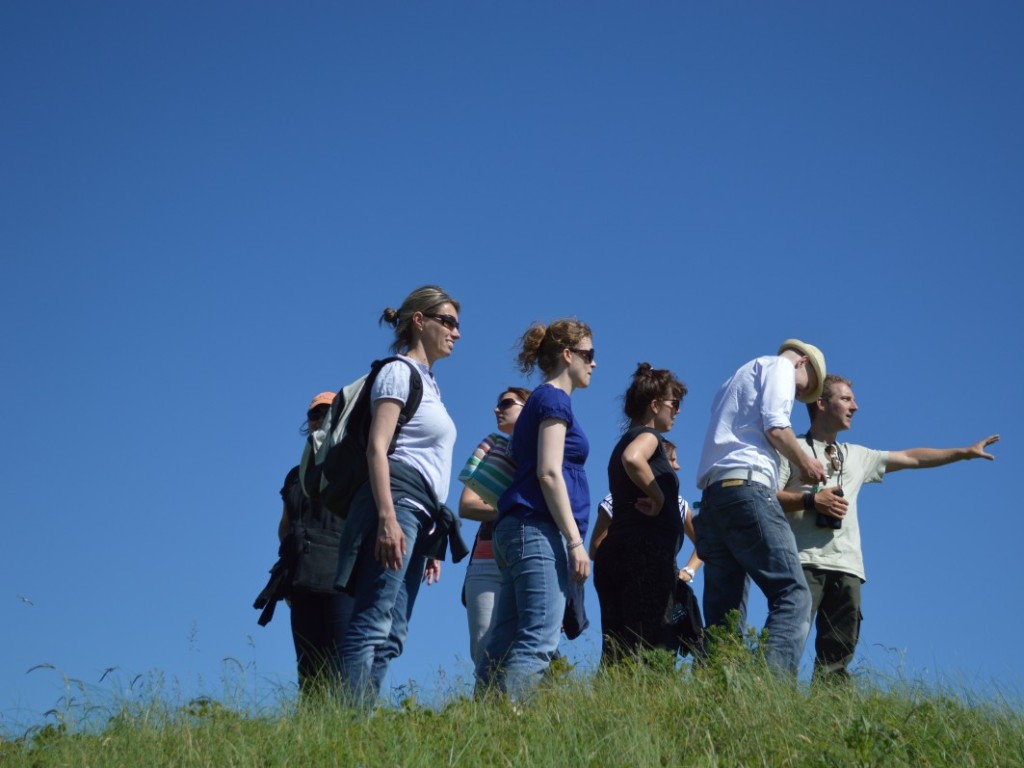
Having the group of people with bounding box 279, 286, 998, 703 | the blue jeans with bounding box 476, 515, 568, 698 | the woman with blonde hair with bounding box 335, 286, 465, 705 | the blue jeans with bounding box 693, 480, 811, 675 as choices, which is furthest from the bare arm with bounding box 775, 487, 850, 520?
the woman with blonde hair with bounding box 335, 286, 465, 705

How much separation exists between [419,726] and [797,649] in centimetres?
191

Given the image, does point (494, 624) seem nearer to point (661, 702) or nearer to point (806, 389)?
point (661, 702)

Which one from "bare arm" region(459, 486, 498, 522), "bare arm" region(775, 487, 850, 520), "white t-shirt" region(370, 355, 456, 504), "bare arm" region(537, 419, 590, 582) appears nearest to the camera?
"bare arm" region(537, 419, 590, 582)

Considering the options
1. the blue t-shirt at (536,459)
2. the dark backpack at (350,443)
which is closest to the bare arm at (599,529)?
the blue t-shirt at (536,459)

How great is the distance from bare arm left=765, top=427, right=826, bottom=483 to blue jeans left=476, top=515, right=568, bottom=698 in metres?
1.25

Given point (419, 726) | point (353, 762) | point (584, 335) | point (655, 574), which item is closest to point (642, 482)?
point (655, 574)

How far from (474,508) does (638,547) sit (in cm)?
106

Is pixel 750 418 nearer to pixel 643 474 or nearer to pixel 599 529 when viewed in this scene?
pixel 643 474

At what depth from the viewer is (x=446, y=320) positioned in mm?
6031

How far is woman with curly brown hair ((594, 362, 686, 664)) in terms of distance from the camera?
6.29 m

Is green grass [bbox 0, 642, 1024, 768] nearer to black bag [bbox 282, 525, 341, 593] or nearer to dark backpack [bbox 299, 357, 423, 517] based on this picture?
black bag [bbox 282, 525, 341, 593]

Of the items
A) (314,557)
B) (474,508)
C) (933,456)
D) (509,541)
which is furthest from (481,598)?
(933,456)

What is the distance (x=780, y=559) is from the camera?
5.84m

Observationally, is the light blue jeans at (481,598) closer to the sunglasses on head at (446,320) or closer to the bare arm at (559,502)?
the bare arm at (559,502)
